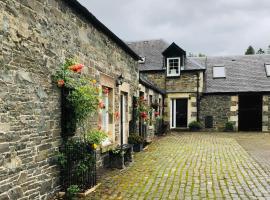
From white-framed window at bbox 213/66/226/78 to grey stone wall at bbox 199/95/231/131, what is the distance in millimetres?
2013

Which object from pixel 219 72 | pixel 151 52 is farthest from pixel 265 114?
pixel 151 52

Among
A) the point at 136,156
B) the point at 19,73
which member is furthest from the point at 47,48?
the point at 136,156

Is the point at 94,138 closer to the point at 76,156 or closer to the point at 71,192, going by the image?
the point at 76,156

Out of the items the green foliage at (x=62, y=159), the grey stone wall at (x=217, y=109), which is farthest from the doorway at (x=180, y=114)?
the green foliage at (x=62, y=159)

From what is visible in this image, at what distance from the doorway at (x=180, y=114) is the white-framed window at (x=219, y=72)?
9.90 feet

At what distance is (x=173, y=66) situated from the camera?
22.3 metres

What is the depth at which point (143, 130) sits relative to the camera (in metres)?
14.2

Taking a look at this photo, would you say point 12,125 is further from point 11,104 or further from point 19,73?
point 19,73

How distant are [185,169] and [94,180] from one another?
2.85 m

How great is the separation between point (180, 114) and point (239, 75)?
5120 mm

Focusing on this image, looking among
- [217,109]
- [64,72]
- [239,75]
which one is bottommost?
[217,109]

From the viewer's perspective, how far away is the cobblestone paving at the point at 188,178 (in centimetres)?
627

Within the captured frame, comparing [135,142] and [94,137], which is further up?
[94,137]

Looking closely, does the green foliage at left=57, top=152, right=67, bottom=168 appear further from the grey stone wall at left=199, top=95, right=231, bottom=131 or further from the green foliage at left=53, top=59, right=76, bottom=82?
the grey stone wall at left=199, top=95, right=231, bottom=131
